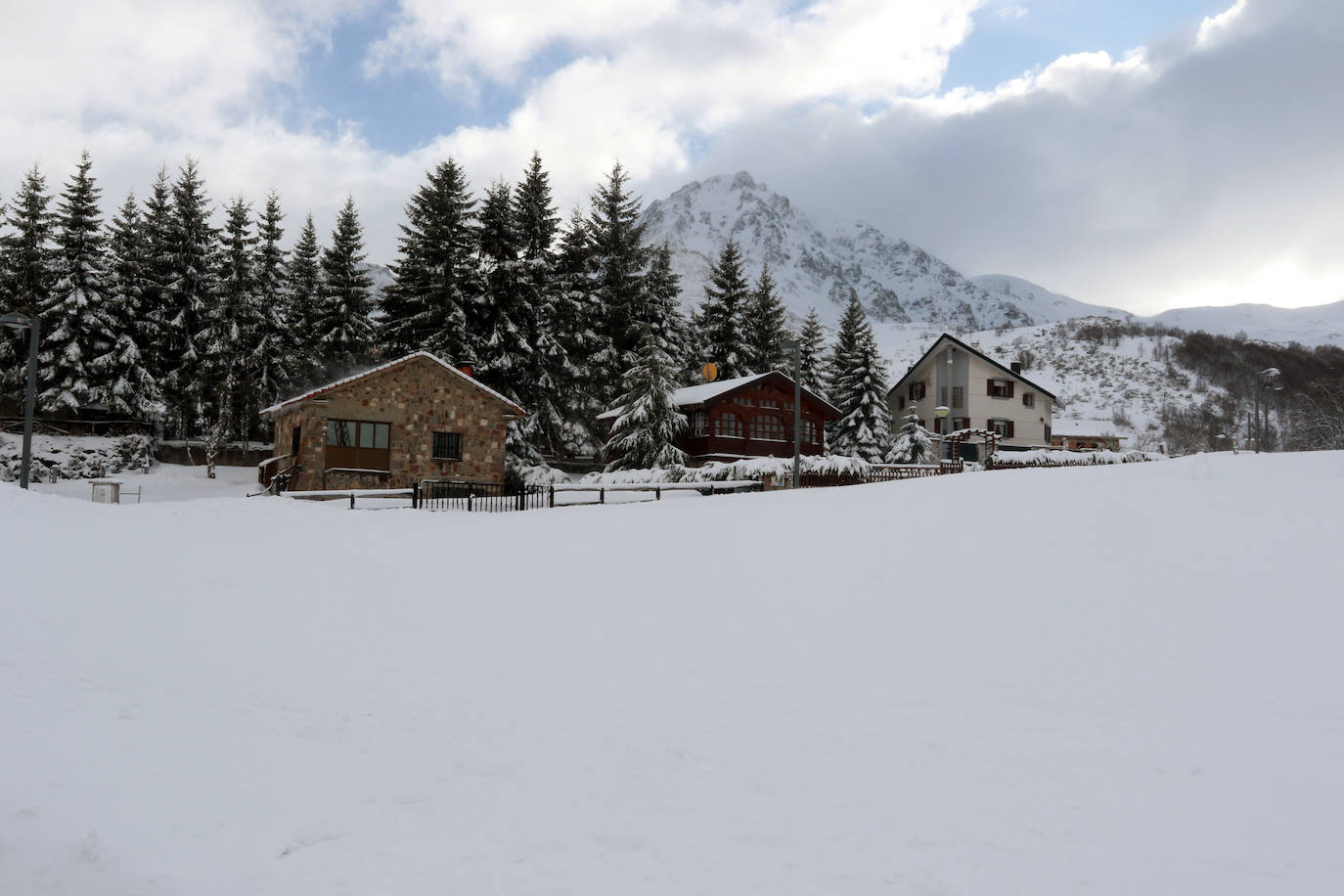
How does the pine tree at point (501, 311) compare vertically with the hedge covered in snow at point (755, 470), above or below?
above

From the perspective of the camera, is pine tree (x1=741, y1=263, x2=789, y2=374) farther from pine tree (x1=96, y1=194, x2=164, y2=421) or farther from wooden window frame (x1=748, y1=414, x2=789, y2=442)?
pine tree (x1=96, y1=194, x2=164, y2=421)

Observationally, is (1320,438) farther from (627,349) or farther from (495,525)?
(495,525)

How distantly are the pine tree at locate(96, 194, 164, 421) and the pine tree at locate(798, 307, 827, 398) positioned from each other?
38.5 meters

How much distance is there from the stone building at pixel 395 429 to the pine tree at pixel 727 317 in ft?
63.9

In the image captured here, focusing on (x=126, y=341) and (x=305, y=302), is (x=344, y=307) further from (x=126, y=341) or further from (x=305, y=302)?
(x=126, y=341)

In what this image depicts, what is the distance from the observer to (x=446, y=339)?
3919 centimetres

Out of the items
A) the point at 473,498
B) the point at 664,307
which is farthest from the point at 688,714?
the point at 664,307

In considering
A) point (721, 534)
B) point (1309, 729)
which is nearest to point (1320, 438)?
point (721, 534)

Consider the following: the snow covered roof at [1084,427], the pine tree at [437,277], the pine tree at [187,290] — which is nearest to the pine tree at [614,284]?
the pine tree at [437,277]

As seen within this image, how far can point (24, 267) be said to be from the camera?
4078 centimetres

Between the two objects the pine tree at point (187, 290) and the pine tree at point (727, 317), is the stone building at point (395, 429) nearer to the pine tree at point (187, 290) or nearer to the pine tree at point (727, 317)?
the pine tree at point (187, 290)

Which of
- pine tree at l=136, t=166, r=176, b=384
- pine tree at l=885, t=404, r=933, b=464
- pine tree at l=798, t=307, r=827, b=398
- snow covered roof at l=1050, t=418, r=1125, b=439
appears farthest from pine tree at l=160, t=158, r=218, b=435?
snow covered roof at l=1050, t=418, r=1125, b=439

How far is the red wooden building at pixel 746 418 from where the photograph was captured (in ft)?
134

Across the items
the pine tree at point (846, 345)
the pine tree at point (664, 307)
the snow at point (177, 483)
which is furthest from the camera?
the pine tree at point (846, 345)
